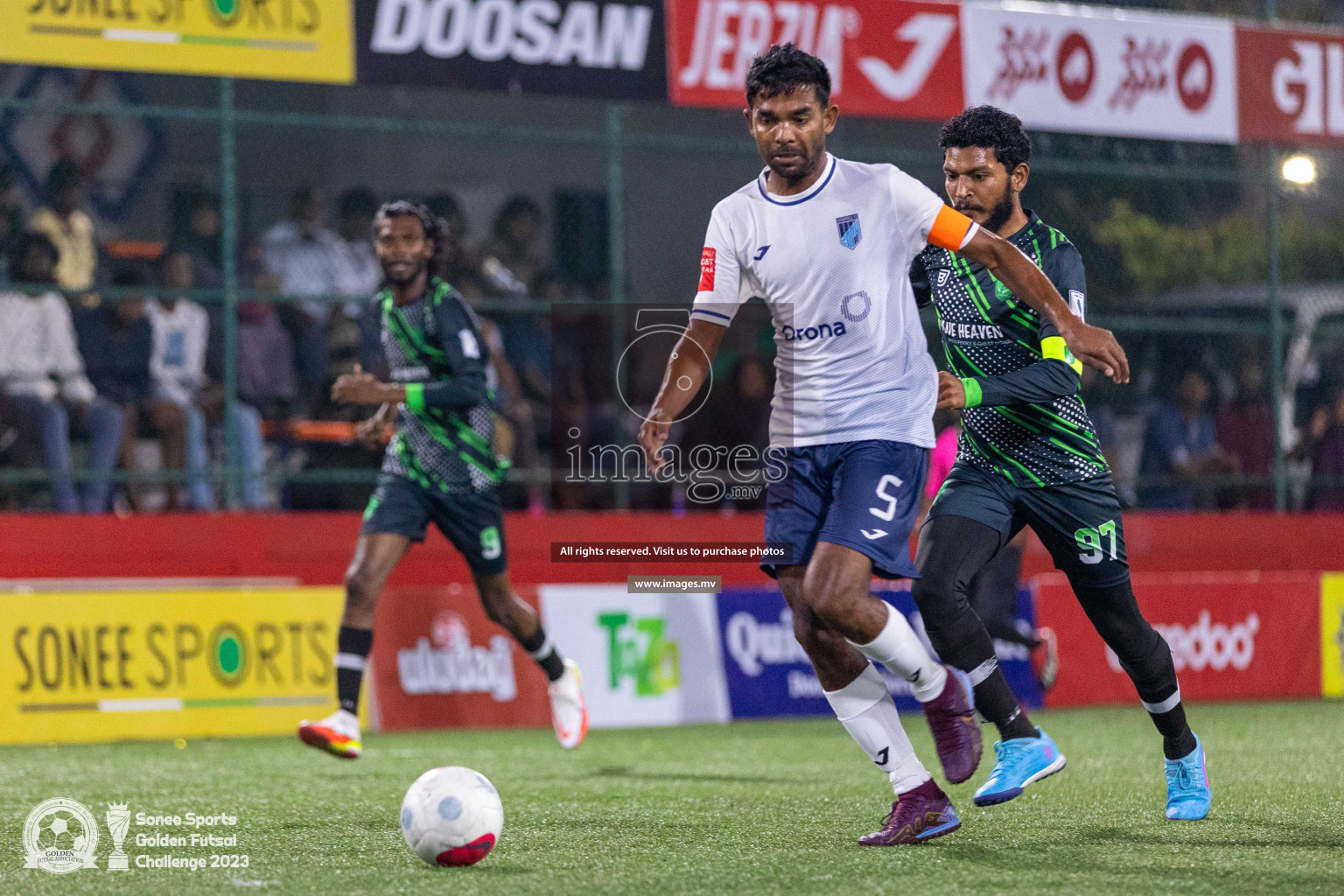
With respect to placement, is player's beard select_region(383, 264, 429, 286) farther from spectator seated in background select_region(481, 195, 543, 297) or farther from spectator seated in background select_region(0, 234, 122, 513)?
spectator seated in background select_region(481, 195, 543, 297)

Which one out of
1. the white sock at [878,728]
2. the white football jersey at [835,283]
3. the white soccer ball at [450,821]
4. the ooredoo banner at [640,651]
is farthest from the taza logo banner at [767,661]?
the white soccer ball at [450,821]

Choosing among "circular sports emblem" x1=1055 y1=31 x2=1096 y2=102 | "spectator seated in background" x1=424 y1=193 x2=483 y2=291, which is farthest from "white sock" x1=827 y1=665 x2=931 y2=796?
"circular sports emblem" x1=1055 y1=31 x2=1096 y2=102

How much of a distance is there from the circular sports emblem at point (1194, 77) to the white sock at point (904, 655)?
9.06 m

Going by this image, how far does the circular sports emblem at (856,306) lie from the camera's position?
5375mm

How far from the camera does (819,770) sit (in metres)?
7.84

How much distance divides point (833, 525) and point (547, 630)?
5.64 meters

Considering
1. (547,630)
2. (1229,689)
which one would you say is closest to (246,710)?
(547,630)

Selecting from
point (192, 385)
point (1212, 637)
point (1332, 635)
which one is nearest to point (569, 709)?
point (192, 385)

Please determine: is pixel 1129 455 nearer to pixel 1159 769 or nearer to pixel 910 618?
pixel 910 618

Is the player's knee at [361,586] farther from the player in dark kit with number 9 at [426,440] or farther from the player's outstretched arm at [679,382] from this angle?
the player's outstretched arm at [679,382]

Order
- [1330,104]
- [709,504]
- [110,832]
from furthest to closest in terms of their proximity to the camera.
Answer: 1. [1330,104]
2. [709,504]
3. [110,832]

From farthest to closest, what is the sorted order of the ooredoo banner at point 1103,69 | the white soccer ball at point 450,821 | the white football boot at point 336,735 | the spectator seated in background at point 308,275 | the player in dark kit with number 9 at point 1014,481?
the ooredoo banner at point 1103,69 → the spectator seated in background at point 308,275 → the white football boot at point 336,735 → the player in dark kit with number 9 at point 1014,481 → the white soccer ball at point 450,821

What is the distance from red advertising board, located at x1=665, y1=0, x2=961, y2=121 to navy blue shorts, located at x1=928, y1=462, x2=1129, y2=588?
6484mm

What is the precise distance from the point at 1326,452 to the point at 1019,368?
9.05 m
